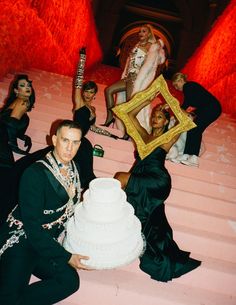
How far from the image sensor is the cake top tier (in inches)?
68.2

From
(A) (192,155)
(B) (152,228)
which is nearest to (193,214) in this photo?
(B) (152,228)

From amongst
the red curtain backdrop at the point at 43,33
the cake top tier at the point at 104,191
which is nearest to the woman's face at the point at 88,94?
the red curtain backdrop at the point at 43,33

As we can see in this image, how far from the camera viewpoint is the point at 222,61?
8320 mm

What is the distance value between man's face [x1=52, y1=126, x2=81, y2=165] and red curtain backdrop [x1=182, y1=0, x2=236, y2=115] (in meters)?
6.27

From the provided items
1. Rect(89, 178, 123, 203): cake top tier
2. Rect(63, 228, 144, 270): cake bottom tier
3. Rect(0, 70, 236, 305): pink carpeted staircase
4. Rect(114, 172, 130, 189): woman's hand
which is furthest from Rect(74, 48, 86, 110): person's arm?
Rect(63, 228, 144, 270): cake bottom tier

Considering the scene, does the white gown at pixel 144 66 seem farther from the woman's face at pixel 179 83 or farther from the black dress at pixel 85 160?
the black dress at pixel 85 160

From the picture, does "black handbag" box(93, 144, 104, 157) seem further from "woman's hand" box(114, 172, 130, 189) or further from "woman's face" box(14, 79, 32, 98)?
"woman's face" box(14, 79, 32, 98)

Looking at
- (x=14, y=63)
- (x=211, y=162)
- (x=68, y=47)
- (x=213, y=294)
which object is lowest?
(x=213, y=294)

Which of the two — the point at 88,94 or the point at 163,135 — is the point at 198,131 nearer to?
the point at 163,135

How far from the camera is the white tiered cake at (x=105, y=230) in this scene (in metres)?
1.69

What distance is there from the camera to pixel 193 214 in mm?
3521

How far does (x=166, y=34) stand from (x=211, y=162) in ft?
39.1

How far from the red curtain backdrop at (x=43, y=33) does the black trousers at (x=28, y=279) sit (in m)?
4.75

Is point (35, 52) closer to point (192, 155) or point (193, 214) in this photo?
point (192, 155)
